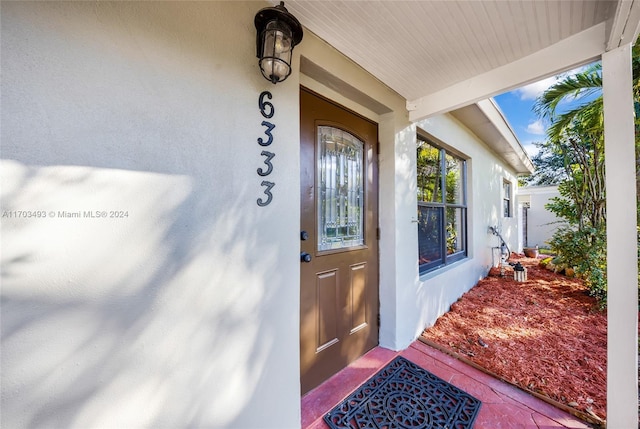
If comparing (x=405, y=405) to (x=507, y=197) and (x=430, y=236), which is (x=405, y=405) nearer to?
(x=430, y=236)

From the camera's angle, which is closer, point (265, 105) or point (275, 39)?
point (275, 39)

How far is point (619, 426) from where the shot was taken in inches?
55.1

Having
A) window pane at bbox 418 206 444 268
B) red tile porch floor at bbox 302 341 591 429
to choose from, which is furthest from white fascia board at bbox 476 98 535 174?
red tile porch floor at bbox 302 341 591 429

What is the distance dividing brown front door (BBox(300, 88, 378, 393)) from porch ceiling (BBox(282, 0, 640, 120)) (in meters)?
0.49

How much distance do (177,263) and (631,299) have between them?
8.22 ft

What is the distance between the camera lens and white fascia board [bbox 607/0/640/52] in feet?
3.97

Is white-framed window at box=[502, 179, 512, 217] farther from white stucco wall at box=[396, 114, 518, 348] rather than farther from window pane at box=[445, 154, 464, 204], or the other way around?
window pane at box=[445, 154, 464, 204]

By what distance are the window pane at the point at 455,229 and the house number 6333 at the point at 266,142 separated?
3334 mm

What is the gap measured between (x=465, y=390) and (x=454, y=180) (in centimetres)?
313

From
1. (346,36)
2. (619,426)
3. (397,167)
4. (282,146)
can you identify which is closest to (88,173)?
(282,146)

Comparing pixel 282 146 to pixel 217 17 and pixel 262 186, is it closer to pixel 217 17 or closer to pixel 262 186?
pixel 262 186

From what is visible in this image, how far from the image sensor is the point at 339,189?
2037 mm

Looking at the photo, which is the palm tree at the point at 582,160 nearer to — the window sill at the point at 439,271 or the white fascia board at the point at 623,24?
the window sill at the point at 439,271

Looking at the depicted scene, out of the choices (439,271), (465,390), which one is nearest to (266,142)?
(465,390)
